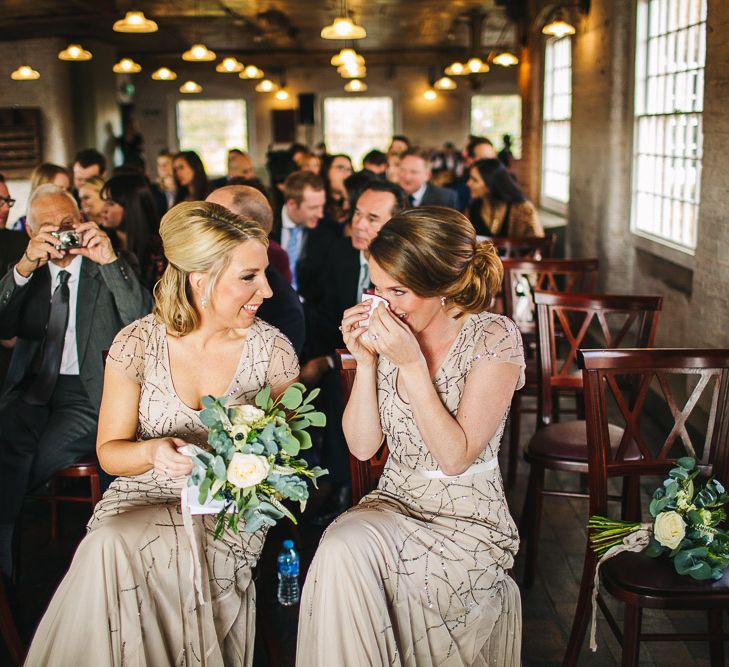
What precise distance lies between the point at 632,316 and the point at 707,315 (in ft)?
4.66

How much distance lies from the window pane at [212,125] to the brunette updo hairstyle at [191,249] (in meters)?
19.2

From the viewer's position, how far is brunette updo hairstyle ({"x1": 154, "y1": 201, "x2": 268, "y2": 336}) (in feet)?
8.83

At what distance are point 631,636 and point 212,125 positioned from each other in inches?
798

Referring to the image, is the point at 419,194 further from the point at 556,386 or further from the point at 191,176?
the point at 556,386

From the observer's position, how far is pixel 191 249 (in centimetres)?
269

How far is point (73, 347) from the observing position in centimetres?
374

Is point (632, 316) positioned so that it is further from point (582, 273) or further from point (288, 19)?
point (288, 19)

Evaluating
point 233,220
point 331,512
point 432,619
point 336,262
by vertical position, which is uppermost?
point 233,220

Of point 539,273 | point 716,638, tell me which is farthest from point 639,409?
point 539,273

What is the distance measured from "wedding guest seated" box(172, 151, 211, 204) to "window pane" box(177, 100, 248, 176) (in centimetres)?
1474

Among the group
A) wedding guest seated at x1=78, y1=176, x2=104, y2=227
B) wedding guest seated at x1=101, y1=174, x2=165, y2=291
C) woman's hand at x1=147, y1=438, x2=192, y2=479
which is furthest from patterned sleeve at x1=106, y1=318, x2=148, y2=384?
wedding guest seated at x1=78, y1=176, x2=104, y2=227

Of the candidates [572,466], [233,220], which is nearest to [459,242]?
[233,220]

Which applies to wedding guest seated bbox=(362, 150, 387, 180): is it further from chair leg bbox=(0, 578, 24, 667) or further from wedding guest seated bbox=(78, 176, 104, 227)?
chair leg bbox=(0, 578, 24, 667)

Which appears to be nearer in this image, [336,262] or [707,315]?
[336,262]
